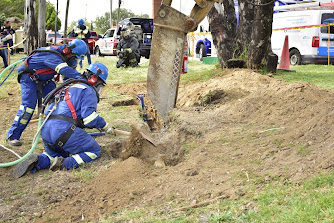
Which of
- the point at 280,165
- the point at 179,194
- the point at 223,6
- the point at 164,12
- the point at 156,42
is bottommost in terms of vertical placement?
the point at 179,194

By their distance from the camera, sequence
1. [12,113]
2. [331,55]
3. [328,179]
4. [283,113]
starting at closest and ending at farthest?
[328,179]
[283,113]
[12,113]
[331,55]

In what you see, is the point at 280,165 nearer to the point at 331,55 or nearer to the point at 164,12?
the point at 164,12

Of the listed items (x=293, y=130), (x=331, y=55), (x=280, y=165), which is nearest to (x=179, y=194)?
(x=280, y=165)

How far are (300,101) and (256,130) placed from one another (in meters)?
1.09

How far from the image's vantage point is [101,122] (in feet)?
18.0

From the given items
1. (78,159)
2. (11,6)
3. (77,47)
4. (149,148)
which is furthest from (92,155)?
(11,6)

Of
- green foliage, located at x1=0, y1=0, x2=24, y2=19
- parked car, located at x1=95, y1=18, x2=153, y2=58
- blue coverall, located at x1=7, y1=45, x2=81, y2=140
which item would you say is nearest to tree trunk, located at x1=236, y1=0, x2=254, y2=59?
blue coverall, located at x1=7, y1=45, x2=81, y2=140

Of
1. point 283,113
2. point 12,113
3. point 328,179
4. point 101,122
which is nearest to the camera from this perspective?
point 328,179

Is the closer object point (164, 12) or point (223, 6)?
point (164, 12)

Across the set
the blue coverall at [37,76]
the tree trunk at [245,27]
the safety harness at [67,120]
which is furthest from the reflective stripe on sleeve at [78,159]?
the tree trunk at [245,27]

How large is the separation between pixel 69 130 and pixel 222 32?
24.6ft

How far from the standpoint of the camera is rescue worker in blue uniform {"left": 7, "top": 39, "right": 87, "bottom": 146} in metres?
6.27

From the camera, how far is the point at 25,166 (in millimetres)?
5039

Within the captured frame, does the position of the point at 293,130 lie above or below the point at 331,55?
below
